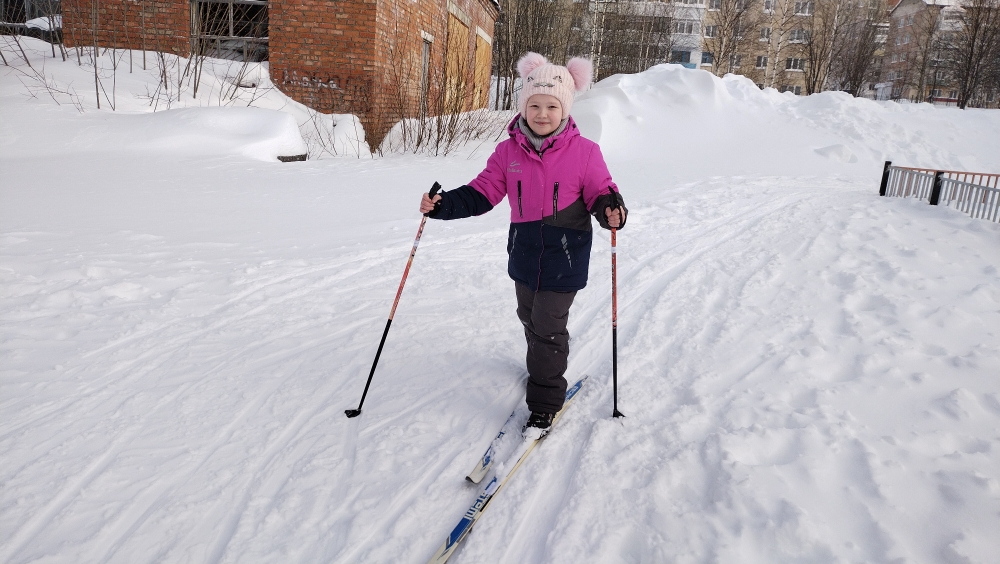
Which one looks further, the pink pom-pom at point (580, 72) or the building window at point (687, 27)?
the building window at point (687, 27)

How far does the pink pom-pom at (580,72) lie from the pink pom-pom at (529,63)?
0.54 feet

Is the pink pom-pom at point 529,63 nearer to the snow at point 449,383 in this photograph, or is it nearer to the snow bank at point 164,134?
the snow at point 449,383

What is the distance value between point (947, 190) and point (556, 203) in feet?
22.8

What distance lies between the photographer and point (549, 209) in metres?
2.78

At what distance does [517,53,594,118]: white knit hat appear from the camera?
108 inches

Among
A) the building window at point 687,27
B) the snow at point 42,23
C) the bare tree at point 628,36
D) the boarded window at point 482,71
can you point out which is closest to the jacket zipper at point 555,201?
the snow at point 42,23

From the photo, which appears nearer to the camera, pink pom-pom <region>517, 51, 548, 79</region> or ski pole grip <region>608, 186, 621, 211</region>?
ski pole grip <region>608, 186, 621, 211</region>

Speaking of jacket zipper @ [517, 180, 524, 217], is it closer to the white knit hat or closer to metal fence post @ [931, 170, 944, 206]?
the white knit hat

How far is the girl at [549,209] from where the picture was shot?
275 cm

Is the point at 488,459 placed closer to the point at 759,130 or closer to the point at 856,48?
the point at 759,130

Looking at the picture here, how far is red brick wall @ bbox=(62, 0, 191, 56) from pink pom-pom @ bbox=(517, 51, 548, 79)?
9.73 metres

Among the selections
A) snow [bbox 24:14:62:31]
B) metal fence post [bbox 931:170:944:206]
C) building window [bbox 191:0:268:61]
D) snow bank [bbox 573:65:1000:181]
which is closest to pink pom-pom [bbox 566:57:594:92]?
metal fence post [bbox 931:170:944:206]

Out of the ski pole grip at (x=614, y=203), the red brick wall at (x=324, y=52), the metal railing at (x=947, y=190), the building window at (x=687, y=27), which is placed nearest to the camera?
the ski pole grip at (x=614, y=203)

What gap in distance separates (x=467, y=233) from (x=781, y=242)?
3.19 m
